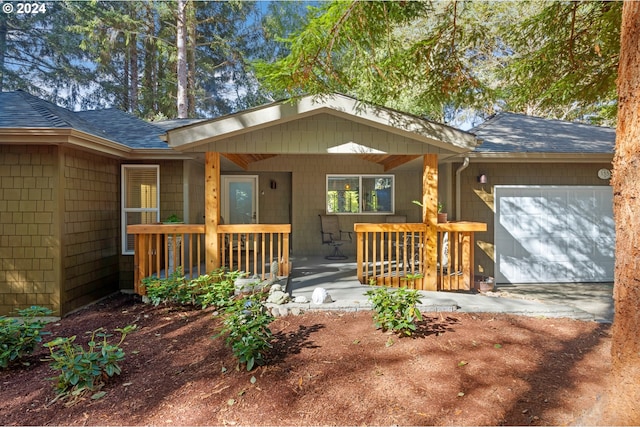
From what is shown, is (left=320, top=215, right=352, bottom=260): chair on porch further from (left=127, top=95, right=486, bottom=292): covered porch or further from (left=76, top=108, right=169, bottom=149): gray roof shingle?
(left=76, top=108, right=169, bottom=149): gray roof shingle

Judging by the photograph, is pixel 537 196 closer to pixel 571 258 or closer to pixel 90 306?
pixel 571 258

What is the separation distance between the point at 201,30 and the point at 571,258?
15.0 metres

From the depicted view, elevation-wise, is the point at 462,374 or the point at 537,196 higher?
the point at 537,196

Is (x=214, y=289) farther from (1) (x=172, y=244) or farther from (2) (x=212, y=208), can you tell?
(1) (x=172, y=244)

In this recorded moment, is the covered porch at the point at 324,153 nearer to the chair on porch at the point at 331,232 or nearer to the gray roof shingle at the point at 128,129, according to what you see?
the gray roof shingle at the point at 128,129


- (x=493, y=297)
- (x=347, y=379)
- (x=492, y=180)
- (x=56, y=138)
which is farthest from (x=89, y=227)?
(x=492, y=180)

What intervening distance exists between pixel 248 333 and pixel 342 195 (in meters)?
5.91

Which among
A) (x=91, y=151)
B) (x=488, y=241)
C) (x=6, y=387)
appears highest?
(x=91, y=151)

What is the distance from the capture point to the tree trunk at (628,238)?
2162 mm

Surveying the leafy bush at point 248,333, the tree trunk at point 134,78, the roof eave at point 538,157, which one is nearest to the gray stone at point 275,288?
the leafy bush at point 248,333

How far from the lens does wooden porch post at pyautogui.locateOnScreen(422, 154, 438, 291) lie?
5.45 meters

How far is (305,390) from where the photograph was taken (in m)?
2.84

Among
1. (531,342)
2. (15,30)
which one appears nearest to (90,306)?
(531,342)

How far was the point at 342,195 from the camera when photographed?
8758 millimetres
